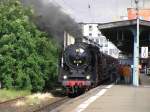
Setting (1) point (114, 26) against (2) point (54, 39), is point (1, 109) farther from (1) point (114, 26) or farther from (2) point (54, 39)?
(2) point (54, 39)

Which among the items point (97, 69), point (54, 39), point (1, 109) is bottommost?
point (1, 109)

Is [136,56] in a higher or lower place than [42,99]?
higher

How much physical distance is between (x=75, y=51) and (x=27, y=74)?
4.42 m

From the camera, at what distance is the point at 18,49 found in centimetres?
3425

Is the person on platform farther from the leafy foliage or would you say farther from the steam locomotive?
the leafy foliage

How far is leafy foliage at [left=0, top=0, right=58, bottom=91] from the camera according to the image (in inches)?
1337

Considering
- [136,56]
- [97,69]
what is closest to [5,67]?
[97,69]

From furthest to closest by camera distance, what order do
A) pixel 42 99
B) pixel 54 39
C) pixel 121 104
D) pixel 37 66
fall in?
pixel 54 39 → pixel 37 66 → pixel 42 99 → pixel 121 104

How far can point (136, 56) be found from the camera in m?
35.7

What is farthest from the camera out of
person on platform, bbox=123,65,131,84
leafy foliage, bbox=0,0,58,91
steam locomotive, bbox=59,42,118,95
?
person on platform, bbox=123,65,131,84

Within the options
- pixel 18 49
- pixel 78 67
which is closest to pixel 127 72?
pixel 78 67

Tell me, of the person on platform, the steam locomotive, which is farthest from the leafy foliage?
the person on platform

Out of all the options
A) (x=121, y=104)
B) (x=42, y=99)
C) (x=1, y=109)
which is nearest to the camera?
(x=121, y=104)

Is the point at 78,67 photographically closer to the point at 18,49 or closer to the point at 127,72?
the point at 18,49
